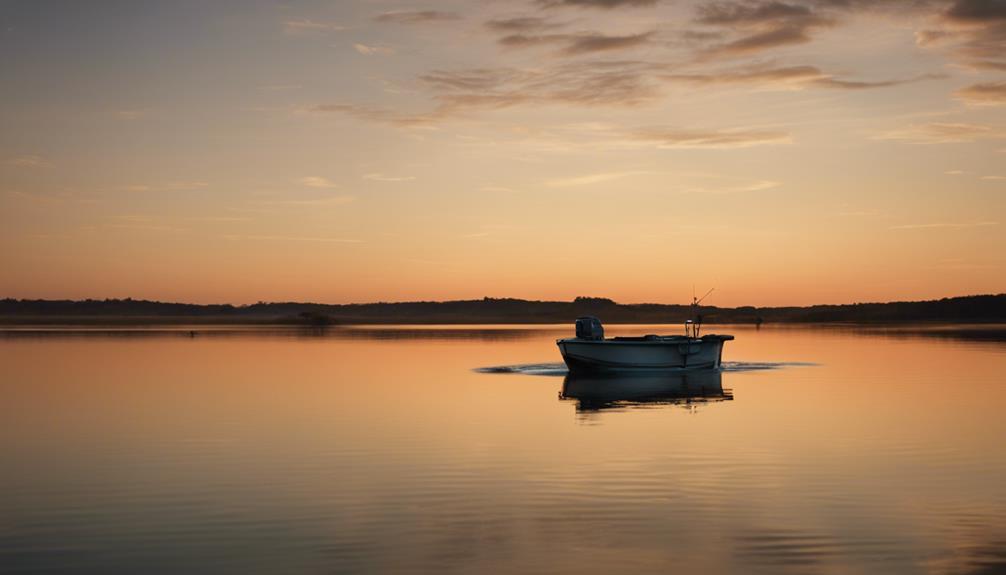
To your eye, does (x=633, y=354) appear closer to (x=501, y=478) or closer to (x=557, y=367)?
(x=557, y=367)

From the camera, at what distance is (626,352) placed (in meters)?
57.0

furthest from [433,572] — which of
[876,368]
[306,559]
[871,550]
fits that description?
[876,368]

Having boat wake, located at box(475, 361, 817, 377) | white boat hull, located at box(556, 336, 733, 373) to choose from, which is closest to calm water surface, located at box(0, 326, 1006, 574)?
Answer: white boat hull, located at box(556, 336, 733, 373)

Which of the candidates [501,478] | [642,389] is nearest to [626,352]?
[642,389]

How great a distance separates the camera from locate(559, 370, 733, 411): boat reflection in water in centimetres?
4172

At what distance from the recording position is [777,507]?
19.2 m

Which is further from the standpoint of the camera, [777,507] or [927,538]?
[777,507]

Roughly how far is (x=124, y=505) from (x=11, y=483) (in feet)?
14.1

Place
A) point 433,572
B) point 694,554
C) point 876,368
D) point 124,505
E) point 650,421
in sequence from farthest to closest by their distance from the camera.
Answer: point 876,368 < point 650,421 < point 124,505 < point 694,554 < point 433,572

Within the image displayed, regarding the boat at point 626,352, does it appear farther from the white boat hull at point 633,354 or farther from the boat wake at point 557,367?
the boat wake at point 557,367

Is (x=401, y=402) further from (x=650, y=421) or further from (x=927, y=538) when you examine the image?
(x=927, y=538)

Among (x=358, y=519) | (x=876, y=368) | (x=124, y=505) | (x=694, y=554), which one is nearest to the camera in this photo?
(x=694, y=554)

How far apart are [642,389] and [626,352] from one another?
8131 millimetres

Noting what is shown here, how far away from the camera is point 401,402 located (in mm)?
41094
